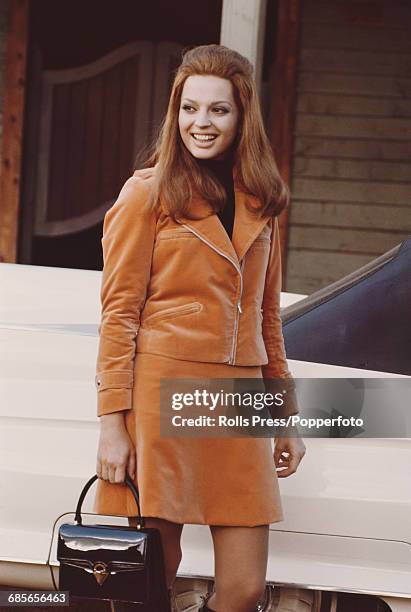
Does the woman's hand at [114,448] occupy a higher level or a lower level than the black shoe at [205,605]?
higher

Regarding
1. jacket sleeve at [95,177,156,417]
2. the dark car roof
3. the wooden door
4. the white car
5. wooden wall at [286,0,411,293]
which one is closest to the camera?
jacket sleeve at [95,177,156,417]

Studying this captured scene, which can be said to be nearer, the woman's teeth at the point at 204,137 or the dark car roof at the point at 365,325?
the woman's teeth at the point at 204,137

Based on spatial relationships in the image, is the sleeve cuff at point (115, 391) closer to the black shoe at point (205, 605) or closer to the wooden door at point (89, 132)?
the black shoe at point (205, 605)

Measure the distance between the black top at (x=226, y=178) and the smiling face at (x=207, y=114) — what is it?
0.05 m

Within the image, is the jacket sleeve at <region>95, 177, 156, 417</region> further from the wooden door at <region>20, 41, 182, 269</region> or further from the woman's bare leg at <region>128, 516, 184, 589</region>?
the wooden door at <region>20, 41, 182, 269</region>

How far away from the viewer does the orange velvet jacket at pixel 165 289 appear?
206 centimetres

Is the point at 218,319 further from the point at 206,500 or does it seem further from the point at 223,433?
the point at 206,500

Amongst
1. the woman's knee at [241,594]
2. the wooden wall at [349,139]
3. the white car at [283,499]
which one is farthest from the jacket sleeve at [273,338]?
the wooden wall at [349,139]

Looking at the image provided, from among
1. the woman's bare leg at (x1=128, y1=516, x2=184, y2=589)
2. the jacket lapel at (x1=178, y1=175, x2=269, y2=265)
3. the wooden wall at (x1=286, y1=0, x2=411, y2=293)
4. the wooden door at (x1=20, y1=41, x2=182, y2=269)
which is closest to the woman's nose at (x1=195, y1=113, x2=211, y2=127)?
the jacket lapel at (x1=178, y1=175, x2=269, y2=265)

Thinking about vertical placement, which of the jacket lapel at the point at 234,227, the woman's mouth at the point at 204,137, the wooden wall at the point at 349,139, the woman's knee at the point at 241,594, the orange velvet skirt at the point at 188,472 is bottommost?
the woman's knee at the point at 241,594

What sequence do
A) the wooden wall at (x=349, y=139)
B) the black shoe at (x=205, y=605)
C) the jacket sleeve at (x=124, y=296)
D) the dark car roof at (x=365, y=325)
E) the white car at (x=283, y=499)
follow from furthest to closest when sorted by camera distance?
the wooden wall at (x=349, y=139) < the dark car roof at (x=365, y=325) < the white car at (x=283, y=499) < the black shoe at (x=205, y=605) < the jacket sleeve at (x=124, y=296)

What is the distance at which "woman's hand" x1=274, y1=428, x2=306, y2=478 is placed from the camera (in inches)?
89.2

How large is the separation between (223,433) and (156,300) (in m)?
0.31

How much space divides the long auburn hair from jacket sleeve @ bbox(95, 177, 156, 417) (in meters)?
0.05
